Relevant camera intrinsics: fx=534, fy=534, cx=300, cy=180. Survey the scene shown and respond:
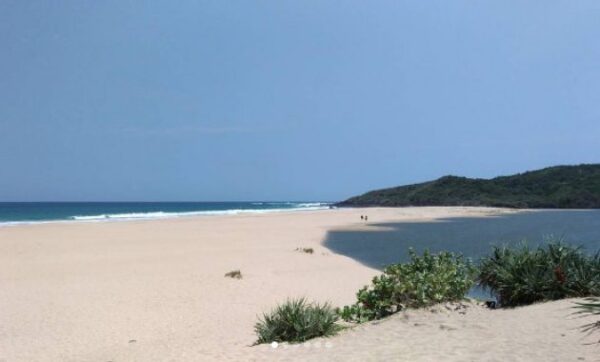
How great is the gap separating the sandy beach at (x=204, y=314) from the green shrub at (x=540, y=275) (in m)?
0.56

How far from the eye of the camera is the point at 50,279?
15734 millimetres

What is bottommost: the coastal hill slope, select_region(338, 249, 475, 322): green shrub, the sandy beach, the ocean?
the sandy beach

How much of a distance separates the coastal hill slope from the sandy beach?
279 ft

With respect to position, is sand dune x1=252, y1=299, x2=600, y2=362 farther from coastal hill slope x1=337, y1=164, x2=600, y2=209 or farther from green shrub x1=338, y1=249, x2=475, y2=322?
coastal hill slope x1=337, y1=164, x2=600, y2=209

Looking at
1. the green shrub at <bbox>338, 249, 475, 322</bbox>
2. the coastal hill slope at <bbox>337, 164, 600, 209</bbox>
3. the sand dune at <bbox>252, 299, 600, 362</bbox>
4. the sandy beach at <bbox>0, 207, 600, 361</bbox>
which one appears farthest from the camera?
the coastal hill slope at <bbox>337, 164, 600, 209</bbox>

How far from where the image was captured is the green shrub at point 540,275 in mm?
9281

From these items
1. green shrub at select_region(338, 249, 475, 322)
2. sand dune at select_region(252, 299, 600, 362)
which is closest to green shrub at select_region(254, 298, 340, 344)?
sand dune at select_region(252, 299, 600, 362)

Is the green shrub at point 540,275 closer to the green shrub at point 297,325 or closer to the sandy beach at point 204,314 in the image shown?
the sandy beach at point 204,314

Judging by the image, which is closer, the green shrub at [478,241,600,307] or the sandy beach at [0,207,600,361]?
the sandy beach at [0,207,600,361]

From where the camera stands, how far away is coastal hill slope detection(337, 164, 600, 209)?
96750 mm

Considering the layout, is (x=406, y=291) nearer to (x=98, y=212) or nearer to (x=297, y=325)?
(x=297, y=325)

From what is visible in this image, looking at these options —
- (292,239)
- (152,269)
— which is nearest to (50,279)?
(152,269)

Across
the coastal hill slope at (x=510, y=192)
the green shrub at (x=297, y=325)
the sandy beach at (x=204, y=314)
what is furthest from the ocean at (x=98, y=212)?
the green shrub at (x=297, y=325)

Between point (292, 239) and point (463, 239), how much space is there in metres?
9.59
